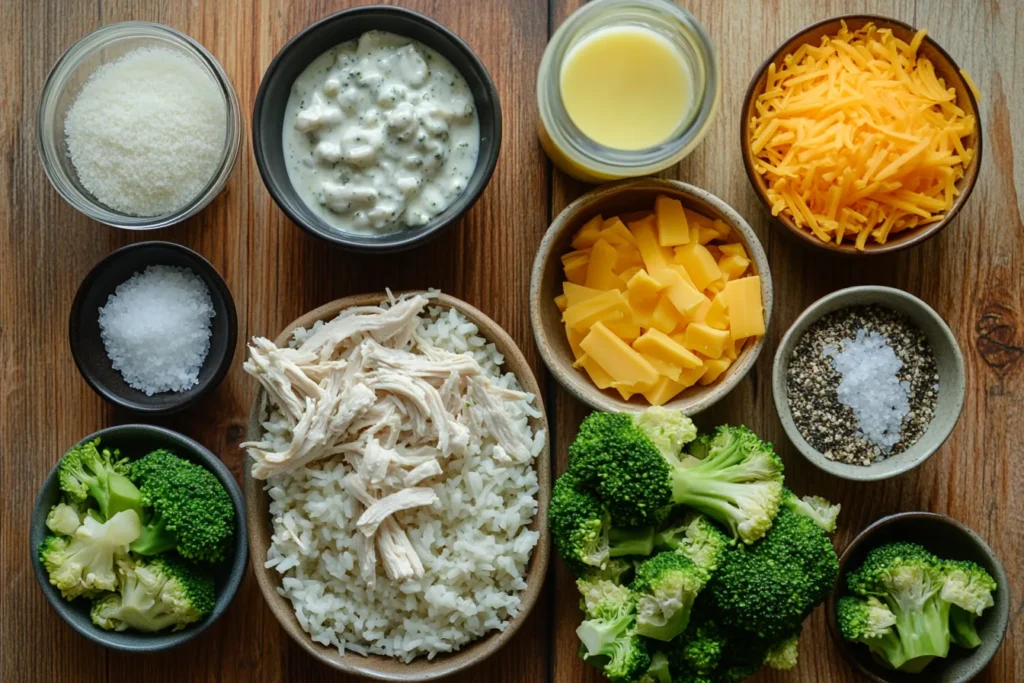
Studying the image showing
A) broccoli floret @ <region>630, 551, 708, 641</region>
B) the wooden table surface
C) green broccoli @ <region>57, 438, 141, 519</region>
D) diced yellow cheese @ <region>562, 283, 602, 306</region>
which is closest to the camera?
broccoli floret @ <region>630, 551, 708, 641</region>

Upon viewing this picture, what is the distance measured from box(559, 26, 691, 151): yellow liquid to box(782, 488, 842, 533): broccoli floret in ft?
2.68

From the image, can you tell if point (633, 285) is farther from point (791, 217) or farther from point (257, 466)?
point (257, 466)

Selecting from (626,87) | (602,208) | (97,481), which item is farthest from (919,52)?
(97,481)

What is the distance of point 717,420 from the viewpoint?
6.88 ft

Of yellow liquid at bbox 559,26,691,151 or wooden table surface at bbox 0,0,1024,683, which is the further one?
wooden table surface at bbox 0,0,1024,683

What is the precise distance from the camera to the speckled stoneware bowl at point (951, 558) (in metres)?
1.95

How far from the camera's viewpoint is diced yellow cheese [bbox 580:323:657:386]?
1.94m

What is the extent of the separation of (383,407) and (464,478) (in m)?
0.23

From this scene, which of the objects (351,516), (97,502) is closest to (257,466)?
(351,516)

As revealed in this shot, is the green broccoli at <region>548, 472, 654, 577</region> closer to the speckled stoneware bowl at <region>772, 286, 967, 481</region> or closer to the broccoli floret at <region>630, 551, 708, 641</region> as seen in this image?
the broccoli floret at <region>630, 551, 708, 641</region>

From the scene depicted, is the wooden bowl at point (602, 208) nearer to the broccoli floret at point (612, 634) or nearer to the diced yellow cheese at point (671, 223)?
the diced yellow cheese at point (671, 223)

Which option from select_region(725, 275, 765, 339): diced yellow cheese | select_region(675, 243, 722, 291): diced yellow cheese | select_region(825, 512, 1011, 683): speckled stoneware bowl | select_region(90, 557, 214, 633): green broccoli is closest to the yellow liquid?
select_region(675, 243, 722, 291): diced yellow cheese

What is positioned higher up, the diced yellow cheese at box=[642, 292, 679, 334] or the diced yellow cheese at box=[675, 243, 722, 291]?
the diced yellow cheese at box=[675, 243, 722, 291]

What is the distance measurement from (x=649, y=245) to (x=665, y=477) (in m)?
0.51
